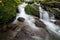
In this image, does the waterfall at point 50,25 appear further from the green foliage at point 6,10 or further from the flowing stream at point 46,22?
the green foliage at point 6,10

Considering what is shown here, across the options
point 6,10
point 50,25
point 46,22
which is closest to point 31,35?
point 50,25

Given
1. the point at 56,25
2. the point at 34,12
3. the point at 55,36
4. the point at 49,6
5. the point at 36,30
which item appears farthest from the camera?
the point at 49,6

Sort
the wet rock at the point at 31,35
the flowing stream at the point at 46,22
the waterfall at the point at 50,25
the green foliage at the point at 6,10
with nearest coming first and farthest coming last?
the wet rock at the point at 31,35 < the waterfall at the point at 50,25 < the flowing stream at the point at 46,22 < the green foliage at the point at 6,10

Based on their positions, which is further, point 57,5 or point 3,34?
point 57,5

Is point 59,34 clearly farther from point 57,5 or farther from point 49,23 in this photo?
point 57,5

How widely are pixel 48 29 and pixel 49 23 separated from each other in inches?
49.6

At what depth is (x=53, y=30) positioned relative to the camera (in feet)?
29.6

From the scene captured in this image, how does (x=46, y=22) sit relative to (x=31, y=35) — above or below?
above

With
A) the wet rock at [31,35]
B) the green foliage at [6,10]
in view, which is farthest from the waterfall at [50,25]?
the green foliage at [6,10]

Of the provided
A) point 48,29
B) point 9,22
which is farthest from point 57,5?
point 9,22

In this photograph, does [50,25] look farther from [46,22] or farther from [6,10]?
[6,10]

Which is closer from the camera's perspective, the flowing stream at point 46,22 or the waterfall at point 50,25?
the waterfall at point 50,25

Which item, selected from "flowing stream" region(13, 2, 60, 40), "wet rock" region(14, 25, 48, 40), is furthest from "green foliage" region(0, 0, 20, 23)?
"wet rock" region(14, 25, 48, 40)

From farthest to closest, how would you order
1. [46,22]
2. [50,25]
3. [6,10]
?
[46,22] → [50,25] → [6,10]
